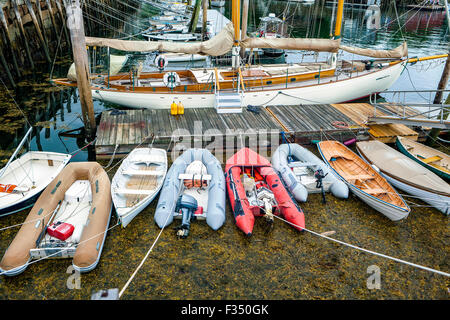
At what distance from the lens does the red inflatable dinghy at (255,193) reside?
8.70 m

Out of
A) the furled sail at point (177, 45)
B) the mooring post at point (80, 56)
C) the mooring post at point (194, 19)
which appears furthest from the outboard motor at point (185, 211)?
the mooring post at point (194, 19)

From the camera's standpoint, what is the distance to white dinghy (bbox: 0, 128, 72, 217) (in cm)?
868

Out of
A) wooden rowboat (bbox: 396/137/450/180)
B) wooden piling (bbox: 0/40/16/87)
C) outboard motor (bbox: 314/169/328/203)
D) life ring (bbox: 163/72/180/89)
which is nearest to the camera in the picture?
outboard motor (bbox: 314/169/328/203)

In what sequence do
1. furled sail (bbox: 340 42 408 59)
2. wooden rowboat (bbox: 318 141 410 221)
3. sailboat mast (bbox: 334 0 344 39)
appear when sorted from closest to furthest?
wooden rowboat (bbox: 318 141 410 221), sailboat mast (bbox: 334 0 344 39), furled sail (bbox: 340 42 408 59)

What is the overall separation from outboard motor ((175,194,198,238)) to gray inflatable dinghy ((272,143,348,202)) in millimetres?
3487

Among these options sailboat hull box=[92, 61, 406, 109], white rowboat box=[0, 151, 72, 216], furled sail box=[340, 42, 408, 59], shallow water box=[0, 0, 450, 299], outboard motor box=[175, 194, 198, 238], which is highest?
furled sail box=[340, 42, 408, 59]

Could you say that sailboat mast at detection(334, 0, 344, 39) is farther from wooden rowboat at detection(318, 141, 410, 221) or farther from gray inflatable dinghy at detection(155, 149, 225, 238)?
gray inflatable dinghy at detection(155, 149, 225, 238)

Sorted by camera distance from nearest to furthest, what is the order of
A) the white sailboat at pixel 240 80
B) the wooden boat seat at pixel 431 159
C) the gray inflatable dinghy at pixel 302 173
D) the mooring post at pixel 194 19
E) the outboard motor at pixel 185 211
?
the outboard motor at pixel 185 211, the gray inflatable dinghy at pixel 302 173, the wooden boat seat at pixel 431 159, the white sailboat at pixel 240 80, the mooring post at pixel 194 19

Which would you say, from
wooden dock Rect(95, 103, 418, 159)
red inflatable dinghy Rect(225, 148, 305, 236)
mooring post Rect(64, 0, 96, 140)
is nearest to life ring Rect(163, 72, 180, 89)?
wooden dock Rect(95, 103, 418, 159)

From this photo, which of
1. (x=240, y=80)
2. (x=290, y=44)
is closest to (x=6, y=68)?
(x=240, y=80)

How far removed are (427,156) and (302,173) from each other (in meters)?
5.26

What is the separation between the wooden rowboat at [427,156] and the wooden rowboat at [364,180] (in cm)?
225

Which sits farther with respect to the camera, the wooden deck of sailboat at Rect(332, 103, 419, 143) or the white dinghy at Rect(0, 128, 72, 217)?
the wooden deck of sailboat at Rect(332, 103, 419, 143)

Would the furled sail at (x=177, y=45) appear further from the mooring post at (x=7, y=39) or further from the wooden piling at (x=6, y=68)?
the mooring post at (x=7, y=39)
